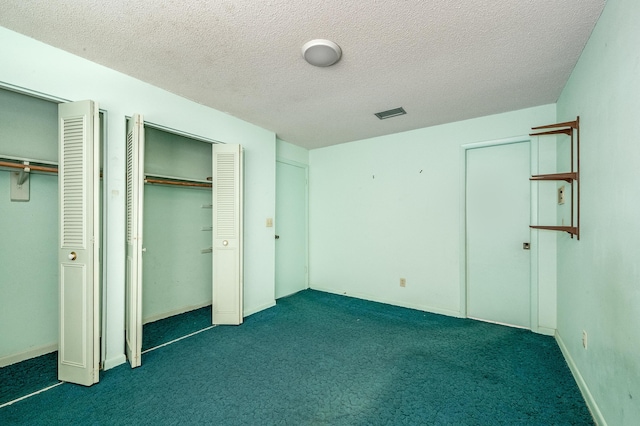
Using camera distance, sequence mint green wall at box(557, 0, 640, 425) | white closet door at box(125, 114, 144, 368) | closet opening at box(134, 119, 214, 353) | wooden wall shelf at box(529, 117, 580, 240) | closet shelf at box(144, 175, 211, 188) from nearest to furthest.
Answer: mint green wall at box(557, 0, 640, 425) → wooden wall shelf at box(529, 117, 580, 240) → white closet door at box(125, 114, 144, 368) → closet shelf at box(144, 175, 211, 188) → closet opening at box(134, 119, 214, 353)

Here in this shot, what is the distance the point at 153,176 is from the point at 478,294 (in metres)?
4.18

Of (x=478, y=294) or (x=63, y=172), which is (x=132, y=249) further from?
(x=478, y=294)

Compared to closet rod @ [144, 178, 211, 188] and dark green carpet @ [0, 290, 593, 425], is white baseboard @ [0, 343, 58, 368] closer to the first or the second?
dark green carpet @ [0, 290, 593, 425]

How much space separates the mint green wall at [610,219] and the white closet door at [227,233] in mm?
3042

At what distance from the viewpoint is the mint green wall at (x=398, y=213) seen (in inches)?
134

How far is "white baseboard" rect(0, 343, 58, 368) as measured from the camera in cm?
227

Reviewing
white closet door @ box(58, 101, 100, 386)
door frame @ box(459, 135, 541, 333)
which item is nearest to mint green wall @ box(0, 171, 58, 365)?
white closet door @ box(58, 101, 100, 386)

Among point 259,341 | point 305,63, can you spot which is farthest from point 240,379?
point 305,63

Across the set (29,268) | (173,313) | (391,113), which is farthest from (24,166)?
(391,113)

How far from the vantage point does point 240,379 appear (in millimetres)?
2125

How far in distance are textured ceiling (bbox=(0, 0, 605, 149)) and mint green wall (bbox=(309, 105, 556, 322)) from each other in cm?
68

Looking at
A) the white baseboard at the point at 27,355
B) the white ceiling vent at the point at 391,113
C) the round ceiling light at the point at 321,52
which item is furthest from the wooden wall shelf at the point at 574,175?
the white baseboard at the point at 27,355

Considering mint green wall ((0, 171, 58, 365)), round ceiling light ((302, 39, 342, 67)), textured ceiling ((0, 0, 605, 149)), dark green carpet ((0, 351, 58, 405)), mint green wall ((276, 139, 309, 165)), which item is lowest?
dark green carpet ((0, 351, 58, 405))

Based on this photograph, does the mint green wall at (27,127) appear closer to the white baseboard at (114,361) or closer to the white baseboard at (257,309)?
the white baseboard at (114,361)
